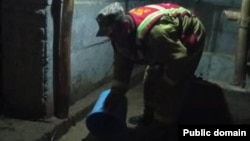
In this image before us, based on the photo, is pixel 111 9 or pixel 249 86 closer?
pixel 111 9

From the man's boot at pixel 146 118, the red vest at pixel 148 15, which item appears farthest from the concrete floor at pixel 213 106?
the red vest at pixel 148 15

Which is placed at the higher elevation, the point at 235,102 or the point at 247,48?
the point at 247,48

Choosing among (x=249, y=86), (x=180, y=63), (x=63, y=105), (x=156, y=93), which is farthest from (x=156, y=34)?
(x=249, y=86)

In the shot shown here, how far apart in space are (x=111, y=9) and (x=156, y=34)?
46cm

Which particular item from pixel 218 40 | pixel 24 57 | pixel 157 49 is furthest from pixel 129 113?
pixel 218 40

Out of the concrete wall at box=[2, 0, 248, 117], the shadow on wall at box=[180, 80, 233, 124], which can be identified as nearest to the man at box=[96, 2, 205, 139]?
the concrete wall at box=[2, 0, 248, 117]

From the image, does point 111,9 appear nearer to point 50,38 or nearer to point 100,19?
point 100,19

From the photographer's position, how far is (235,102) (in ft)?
15.8

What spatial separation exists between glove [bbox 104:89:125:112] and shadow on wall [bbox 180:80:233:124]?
1168 mm

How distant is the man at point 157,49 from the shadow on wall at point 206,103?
808 mm

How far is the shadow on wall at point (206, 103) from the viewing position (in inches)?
188

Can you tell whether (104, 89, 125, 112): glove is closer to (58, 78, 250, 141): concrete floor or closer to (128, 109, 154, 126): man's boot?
(128, 109, 154, 126): man's boot

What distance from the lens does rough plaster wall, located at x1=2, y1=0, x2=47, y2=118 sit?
3.59 m

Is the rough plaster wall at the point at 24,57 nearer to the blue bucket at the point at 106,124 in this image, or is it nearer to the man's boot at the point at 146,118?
the blue bucket at the point at 106,124
